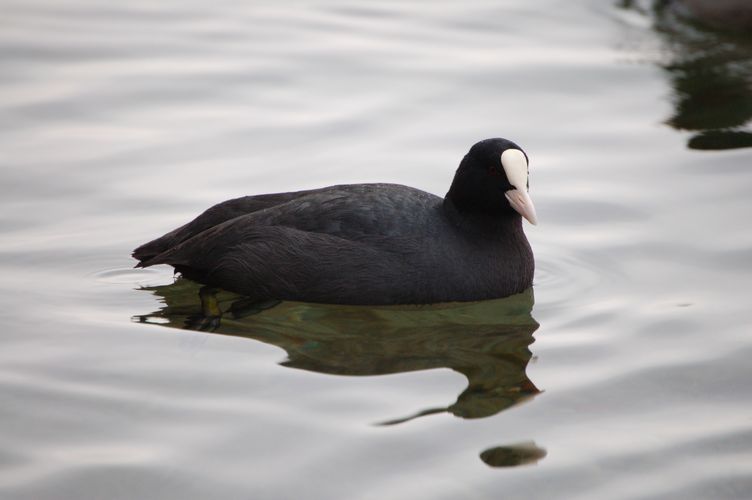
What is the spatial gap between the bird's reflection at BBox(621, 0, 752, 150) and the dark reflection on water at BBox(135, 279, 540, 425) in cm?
319

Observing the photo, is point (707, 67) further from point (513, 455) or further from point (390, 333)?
point (513, 455)

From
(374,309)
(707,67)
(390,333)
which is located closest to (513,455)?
(390,333)

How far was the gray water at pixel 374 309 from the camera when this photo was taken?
4992mm

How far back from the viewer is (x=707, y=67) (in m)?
10.5

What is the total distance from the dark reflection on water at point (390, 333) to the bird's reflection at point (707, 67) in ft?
10.5

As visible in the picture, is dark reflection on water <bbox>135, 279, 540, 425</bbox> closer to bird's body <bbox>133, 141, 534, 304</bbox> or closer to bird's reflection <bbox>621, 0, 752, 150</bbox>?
bird's body <bbox>133, 141, 534, 304</bbox>

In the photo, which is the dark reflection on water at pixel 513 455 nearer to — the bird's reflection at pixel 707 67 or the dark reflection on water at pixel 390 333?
the dark reflection on water at pixel 390 333

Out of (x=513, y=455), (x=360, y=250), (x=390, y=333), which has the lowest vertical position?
(x=513, y=455)

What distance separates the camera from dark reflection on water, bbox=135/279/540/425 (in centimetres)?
579

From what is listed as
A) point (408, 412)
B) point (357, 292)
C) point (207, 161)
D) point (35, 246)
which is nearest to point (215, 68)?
point (207, 161)

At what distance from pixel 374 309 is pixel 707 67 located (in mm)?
5208

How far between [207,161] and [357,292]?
2523mm

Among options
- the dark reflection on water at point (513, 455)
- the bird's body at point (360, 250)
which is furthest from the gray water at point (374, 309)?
the bird's body at point (360, 250)

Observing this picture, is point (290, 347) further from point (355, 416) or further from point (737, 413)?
point (737, 413)
